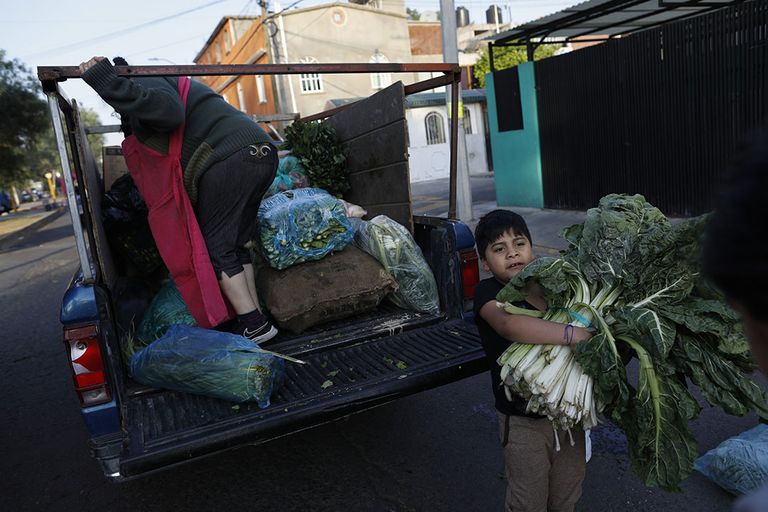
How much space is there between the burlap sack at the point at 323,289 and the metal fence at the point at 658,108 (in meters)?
6.02

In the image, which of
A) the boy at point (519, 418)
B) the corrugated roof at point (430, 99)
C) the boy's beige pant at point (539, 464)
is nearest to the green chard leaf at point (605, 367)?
the boy at point (519, 418)

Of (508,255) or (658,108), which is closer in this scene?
(508,255)

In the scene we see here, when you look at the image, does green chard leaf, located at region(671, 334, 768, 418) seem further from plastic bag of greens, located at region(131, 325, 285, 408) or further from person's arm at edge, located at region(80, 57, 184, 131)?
person's arm at edge, located at region(80, 57, 184, 131)

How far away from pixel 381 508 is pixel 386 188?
227 centimetres

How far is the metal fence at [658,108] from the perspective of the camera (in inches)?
294

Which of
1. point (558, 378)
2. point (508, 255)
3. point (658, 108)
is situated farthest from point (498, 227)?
point (658, 108)

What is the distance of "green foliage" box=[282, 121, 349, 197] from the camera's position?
4.81m

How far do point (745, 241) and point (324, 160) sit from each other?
4.28 meters

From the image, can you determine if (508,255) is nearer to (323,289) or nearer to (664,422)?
(664,422)

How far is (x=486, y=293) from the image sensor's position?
2148 millimetres

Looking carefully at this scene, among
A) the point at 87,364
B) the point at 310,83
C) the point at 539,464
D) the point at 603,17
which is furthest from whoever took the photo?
the point at 310,83

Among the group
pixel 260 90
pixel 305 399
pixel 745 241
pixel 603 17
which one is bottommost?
pixel 305 399

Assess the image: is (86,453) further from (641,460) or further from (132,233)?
(641,460)

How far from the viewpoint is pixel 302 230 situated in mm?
3564
